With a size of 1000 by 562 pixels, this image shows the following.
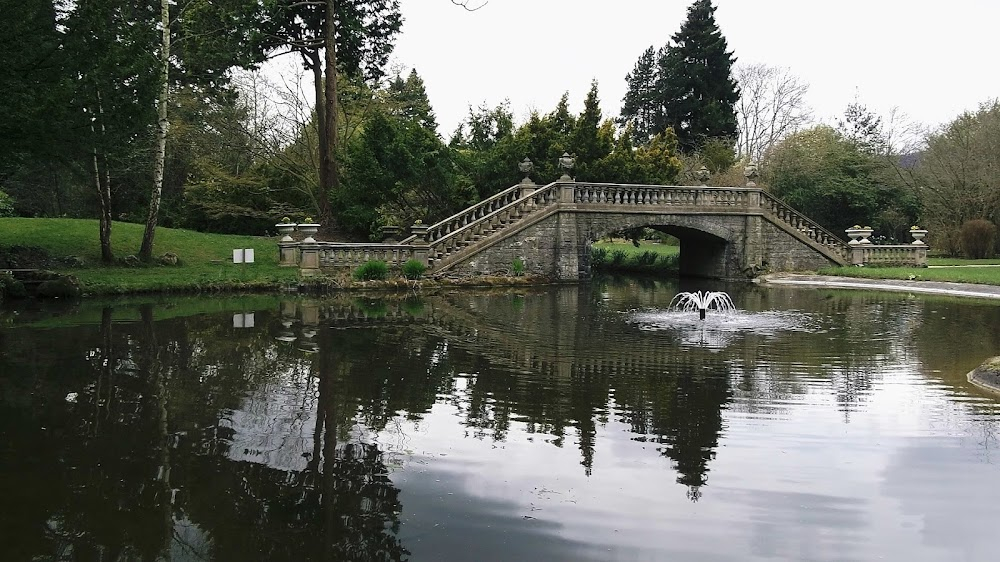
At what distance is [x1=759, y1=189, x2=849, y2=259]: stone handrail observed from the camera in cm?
2870

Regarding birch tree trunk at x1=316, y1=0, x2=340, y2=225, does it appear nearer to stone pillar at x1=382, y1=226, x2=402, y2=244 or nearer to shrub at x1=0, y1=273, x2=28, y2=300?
stone pillar at x1=382, y1=226, x2=402, y2=244

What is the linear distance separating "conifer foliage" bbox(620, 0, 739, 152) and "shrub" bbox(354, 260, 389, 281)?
34.1 meters

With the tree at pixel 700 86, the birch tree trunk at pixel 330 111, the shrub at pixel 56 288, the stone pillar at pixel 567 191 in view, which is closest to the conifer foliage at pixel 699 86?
the tree at pixel 700 86

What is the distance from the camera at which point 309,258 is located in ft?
76.3

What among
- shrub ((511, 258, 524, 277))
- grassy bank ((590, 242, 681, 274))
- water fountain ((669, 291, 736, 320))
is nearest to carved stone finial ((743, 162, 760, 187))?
grassy bank ((590, 242, 681, 274))

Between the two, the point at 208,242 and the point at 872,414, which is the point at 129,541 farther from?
the point at 208,242

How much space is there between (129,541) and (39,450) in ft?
7.69

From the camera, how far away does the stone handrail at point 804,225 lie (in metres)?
28.7

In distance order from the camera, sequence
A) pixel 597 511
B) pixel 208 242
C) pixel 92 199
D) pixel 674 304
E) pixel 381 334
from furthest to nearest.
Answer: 1. pixel 92 199
2. pixel 208 242
3. pixel 674 304
4. pixel 381 334
5. pixel 597 511

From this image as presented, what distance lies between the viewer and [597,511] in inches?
208

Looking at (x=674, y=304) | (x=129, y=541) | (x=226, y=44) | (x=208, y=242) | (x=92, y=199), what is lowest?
(x=129, y=541)

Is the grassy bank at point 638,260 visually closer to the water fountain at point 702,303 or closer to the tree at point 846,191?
the tree at point 846,191

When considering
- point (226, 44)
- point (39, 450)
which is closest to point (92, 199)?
point (226, 44)

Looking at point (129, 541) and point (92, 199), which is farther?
point (92, 199)
